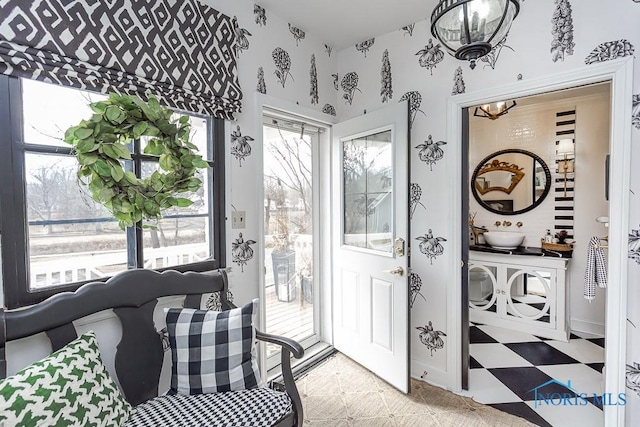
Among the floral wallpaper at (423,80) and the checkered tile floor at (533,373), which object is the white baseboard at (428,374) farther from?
the checkered tile floor at (533,373)

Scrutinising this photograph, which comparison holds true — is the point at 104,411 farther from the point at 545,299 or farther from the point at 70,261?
the point at 545,299

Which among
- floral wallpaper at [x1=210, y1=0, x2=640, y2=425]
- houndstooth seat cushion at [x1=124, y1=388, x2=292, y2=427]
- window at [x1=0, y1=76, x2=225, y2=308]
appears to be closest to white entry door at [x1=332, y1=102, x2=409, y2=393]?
floral wallpaper at [x1=210, y1=0, x2=640, y2=425]

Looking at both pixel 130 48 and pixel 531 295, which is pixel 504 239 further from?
pixel 130 48

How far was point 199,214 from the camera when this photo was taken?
191cm

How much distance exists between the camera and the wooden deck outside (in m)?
2.61

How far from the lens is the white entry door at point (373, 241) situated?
2.21 m

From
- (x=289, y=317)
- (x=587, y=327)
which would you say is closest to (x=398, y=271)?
(x=289, y=317)

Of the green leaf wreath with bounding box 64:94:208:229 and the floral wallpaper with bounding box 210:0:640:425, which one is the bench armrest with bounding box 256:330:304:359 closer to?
the floral wallpaper with bounding box 210:0:640:425

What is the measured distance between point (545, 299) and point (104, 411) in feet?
11.8

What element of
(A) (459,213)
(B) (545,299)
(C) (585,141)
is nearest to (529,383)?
(B) (545,299)

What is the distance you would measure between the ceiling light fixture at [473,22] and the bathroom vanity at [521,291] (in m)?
2.75

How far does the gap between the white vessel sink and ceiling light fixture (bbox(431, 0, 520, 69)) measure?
9.57ft

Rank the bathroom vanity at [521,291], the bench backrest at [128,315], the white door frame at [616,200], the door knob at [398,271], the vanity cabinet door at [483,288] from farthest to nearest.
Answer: the vanity cabinet door at [483,288] → the bathroom vanity at [521,291] → the door knob at [398,271] → the white door frame at [616,200] → the bench backrest at [128,315]

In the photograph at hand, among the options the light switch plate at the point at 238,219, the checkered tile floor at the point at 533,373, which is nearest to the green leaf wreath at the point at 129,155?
the light switch plate at the point at 238,219
